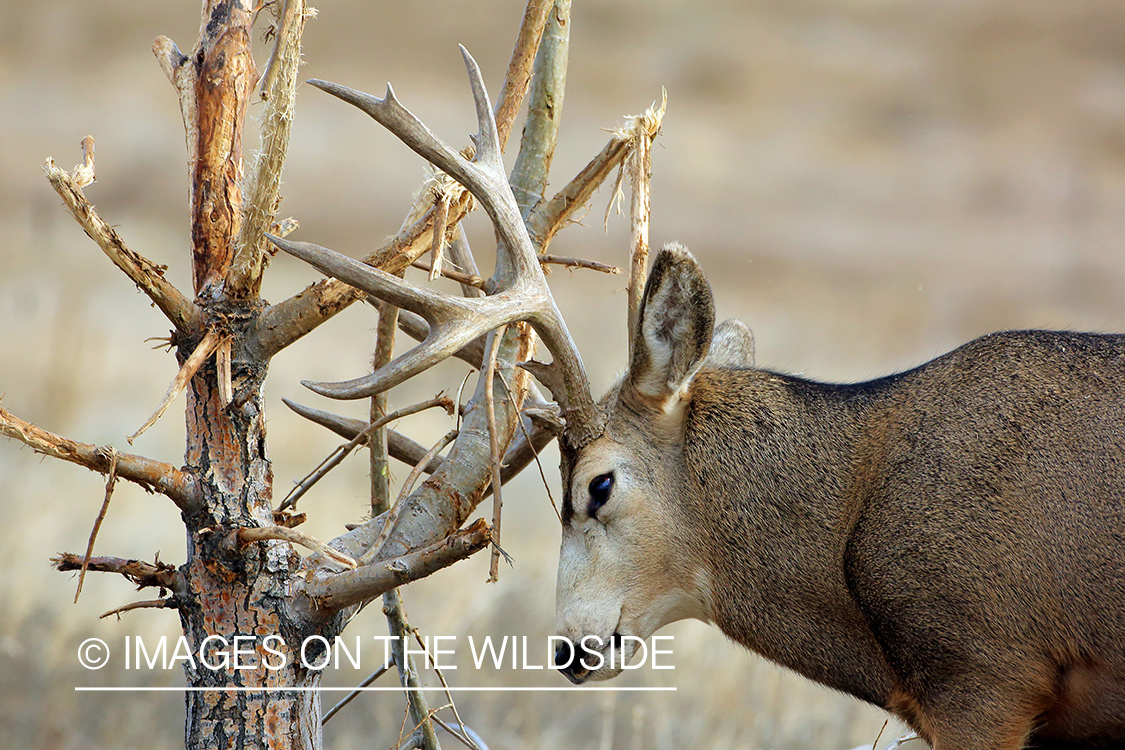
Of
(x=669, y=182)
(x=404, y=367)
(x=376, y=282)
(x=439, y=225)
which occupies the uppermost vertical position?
(x=669, y=182)

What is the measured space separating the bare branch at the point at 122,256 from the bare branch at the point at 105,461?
0.22 metres

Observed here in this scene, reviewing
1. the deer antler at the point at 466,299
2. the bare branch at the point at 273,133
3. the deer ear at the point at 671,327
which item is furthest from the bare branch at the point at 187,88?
the deer ear at the point at 671,327

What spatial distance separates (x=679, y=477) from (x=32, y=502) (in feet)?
17.3

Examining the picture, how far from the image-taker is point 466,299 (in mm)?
1701

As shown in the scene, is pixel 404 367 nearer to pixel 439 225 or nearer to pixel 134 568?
pixel 439 225

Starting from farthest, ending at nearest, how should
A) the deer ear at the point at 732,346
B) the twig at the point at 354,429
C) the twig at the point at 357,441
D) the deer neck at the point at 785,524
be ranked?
the deer ear at the point at 732,346
the twig at the point at 354,429
the deer neck at the point at 785,524
the twig at the point at 357,441

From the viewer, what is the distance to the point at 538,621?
5762 millimetres

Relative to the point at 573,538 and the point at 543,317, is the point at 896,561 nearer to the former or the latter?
the point at 573,538

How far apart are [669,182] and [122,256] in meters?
13.8

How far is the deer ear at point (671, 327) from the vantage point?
187cm

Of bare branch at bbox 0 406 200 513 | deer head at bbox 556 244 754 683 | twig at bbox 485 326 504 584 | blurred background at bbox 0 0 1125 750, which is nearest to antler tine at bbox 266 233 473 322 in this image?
twig at bbox 485 326 504 584

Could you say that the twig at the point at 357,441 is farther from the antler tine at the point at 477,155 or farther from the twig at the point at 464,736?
the twig at the point at 464,736

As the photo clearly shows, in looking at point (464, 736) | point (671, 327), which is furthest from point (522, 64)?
point (464, 736)

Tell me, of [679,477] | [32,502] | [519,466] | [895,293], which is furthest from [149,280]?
[895,293]
